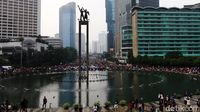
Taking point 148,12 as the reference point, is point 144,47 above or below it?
below

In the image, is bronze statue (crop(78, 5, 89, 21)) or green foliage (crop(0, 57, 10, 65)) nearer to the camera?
bronze statue (crop(78, 5, 89, 21))

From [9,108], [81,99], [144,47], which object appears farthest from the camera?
[144,47]

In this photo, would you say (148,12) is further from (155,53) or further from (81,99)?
(81,99)

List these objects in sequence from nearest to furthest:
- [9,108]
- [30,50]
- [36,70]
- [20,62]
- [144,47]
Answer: [9,108], [36,70], [20,62], [30,50], [144,47]

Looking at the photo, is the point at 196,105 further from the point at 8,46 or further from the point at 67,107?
the point at 8,46

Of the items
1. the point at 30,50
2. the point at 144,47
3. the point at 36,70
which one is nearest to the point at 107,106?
the point at 36,70

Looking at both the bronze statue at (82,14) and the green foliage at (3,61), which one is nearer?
the bronze statue at (82,14)

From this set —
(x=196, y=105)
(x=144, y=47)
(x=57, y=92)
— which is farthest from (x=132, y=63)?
(x=196, y=105)

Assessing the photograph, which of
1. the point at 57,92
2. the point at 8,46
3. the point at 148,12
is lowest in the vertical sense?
the point at 57,92

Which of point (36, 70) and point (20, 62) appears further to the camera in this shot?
point (20, 62)

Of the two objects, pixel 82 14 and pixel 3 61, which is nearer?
pixel 82 14
